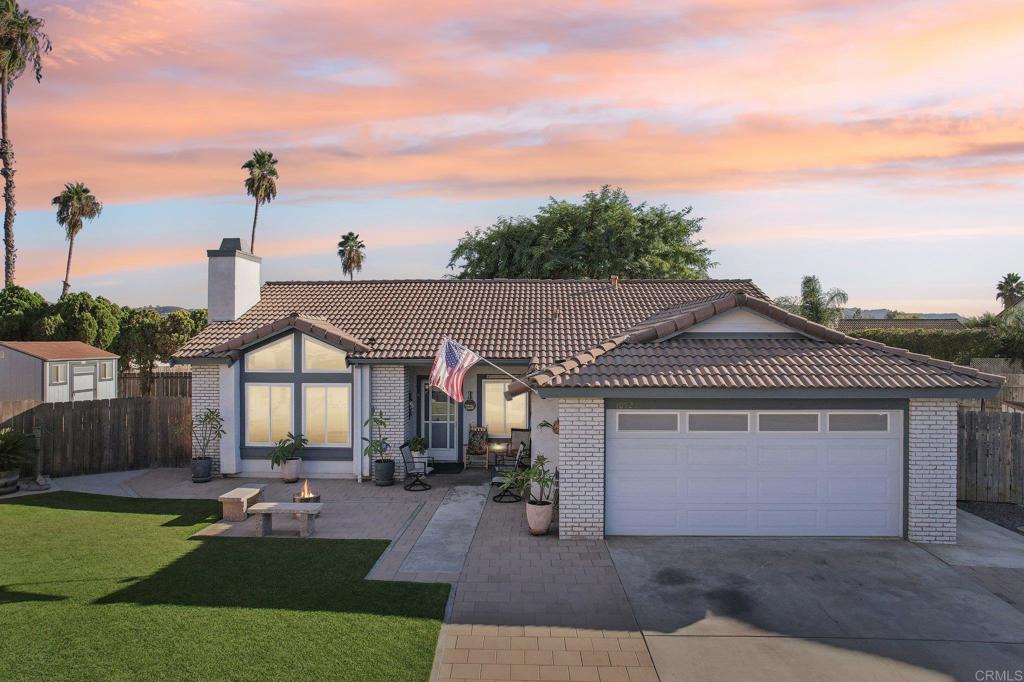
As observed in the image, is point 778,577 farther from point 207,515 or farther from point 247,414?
point 247,414

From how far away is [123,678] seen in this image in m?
6.17

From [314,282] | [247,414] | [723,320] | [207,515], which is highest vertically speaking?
[314,282]

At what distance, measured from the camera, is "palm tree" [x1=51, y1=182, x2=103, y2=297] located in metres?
46.1

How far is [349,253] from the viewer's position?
52.9 m

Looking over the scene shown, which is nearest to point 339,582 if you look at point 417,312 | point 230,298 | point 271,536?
point 271,536

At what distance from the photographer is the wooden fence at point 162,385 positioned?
2430 cm

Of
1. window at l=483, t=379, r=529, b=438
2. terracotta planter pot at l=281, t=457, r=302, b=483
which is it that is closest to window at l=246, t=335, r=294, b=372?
terracotta planter pot at l=281, t=457, r=302, b=483

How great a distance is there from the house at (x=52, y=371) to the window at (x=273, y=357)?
15.0 metres

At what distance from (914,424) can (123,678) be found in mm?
11553

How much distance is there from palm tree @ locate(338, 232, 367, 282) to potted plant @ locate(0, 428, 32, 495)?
39.0 meters

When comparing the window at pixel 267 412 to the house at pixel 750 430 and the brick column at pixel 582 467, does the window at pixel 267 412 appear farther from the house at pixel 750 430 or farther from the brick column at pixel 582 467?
the brick column at pixel 582 467

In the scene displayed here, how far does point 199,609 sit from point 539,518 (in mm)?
5317

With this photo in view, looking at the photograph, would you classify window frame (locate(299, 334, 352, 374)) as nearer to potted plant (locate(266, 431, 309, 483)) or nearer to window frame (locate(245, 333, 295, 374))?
window frame (locate(245, 333, 295, 374))

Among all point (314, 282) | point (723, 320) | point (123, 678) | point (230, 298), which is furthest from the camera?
point (314, 282)
